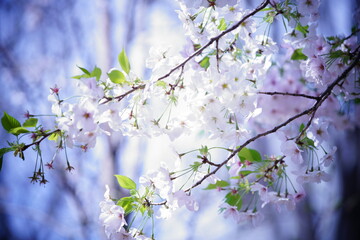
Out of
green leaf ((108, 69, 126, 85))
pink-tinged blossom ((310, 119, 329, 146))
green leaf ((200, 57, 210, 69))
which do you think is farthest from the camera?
pink-tinged blossom ((310, 119, 329, 146))

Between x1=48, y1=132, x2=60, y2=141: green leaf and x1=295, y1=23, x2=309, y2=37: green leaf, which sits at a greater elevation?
x1=295, y1=23, x2=309, y2=37: green leaf

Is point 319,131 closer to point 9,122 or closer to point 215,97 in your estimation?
point 215,97

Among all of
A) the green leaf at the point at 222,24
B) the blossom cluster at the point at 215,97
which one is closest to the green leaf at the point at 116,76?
the blossom cluster at the point at 215,97

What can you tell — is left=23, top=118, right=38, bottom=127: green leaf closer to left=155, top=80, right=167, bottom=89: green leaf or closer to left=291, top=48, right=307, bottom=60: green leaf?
left=155, top=80, right=167, bottom=89: green leaf

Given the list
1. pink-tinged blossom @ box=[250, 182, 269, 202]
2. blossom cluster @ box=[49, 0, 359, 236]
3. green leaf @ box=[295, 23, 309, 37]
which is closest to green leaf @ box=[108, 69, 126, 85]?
blossom cluster @ box=[49, 0, 359, 236]

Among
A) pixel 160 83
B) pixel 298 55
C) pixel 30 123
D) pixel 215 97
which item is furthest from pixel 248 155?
pixel 30 123

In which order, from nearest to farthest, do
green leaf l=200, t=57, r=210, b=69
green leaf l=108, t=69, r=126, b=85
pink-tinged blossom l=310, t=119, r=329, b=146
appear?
green leaf l=108, t=69, r=126, b=85 < green leaf l=200, t=57, r=210, b=69 < pink-tinged blossom l=310, t=119, r=329, b=146

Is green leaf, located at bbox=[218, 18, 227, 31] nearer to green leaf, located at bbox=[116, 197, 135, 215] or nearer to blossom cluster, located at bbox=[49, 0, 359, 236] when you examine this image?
blossom cluster, located at bbox=[49, 0, 359, 236]

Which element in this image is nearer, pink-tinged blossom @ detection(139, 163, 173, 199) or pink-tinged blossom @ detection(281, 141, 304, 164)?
pink-tinged blossom @ detection(139, 163, 173, 199)

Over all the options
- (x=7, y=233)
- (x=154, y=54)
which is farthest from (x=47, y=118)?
(x=154, y=54)

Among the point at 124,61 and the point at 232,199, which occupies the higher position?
the point at 124,61

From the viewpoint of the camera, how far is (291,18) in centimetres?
91

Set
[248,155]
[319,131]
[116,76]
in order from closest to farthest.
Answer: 1. [116,76]
2. [248,155]
3. [319,131]

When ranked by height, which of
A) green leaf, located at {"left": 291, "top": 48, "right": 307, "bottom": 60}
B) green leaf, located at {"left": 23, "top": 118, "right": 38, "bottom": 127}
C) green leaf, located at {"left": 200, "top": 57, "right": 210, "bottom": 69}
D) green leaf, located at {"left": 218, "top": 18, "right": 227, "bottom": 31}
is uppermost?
green leaf, located at {"left": 291, "top": 48, "right": 307, "bottom": 60}
